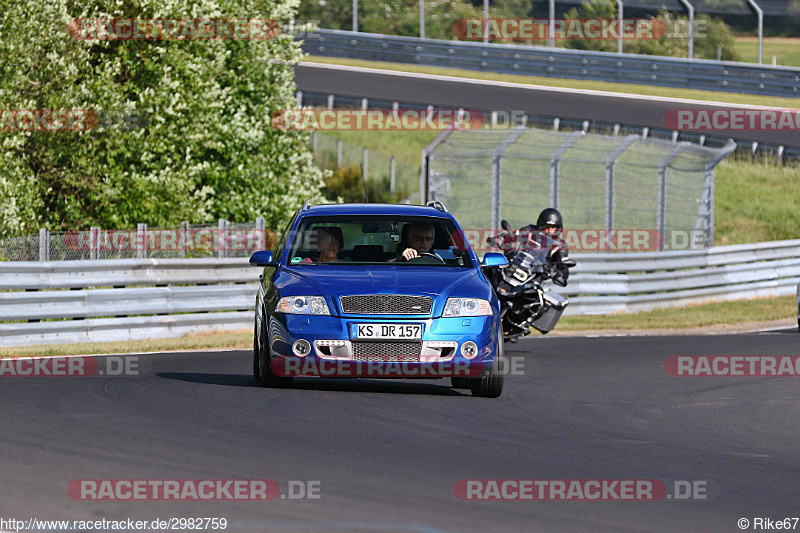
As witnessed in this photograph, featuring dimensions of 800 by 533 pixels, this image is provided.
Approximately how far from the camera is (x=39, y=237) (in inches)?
695

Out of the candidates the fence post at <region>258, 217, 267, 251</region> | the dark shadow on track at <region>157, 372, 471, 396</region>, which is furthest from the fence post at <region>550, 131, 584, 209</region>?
the dark shadow on track at <region>157, 372, 471, 396</region>

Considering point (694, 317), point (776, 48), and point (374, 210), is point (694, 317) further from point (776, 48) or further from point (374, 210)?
point (776, 48)

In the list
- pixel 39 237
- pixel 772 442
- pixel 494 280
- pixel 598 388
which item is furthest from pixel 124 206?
pixel 772 442

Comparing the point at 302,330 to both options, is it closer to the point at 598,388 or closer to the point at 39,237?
the point at 598,388

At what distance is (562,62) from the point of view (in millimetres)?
45562

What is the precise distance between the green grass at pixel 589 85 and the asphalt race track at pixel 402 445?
95.6 ft

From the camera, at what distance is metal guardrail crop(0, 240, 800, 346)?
53.5 ft

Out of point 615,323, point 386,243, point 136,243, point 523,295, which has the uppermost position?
point 386,243

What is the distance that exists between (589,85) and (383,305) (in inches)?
1431

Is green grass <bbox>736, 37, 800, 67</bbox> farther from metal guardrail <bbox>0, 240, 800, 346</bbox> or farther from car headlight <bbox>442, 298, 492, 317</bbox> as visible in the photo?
car headlight <bbox>442, 298, 492, 317</bbox>

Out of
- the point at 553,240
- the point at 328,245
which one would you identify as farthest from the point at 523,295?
the point at 328,245

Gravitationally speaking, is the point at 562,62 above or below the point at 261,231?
above

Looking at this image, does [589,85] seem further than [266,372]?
Yes

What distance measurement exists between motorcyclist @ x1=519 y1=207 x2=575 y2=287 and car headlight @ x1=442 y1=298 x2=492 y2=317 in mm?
5538
